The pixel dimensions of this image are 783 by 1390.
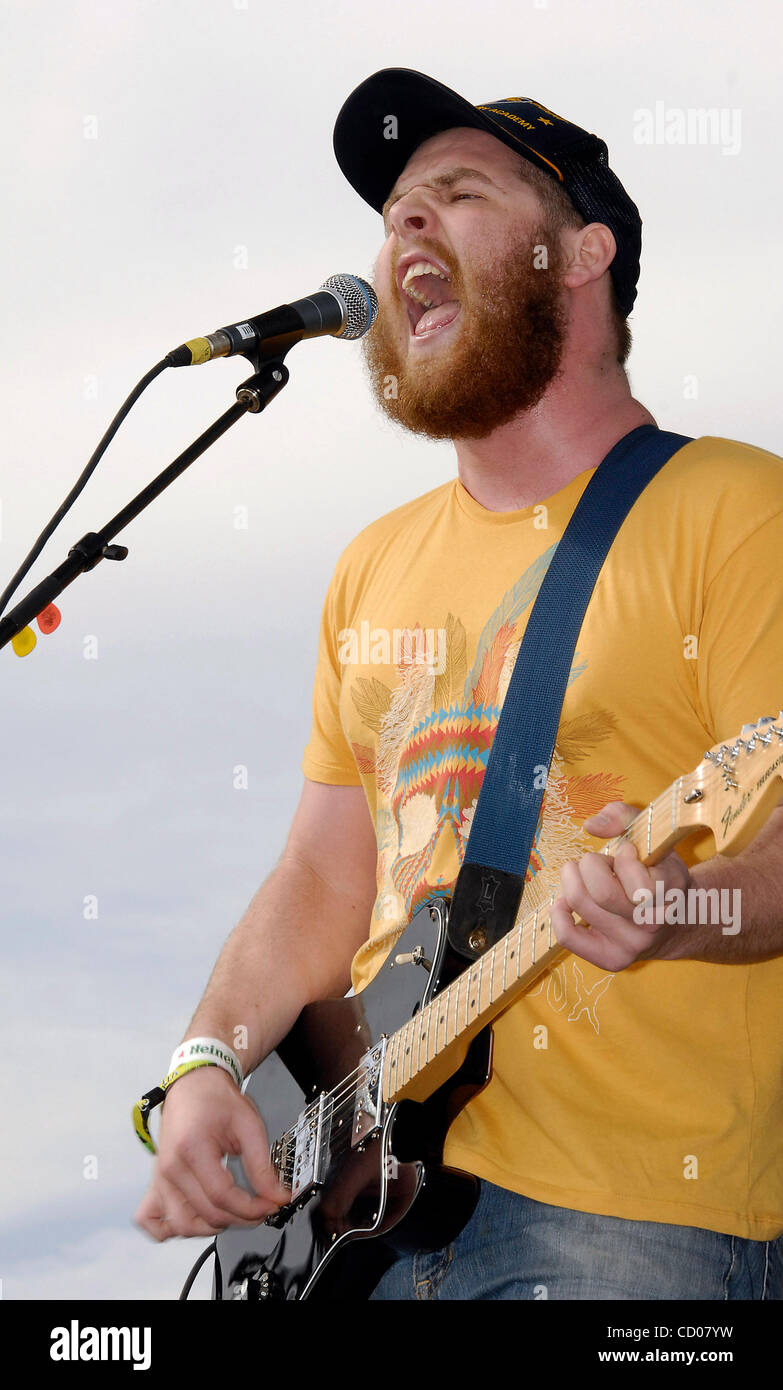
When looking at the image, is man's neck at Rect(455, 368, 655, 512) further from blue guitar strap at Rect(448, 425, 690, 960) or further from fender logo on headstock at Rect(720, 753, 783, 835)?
fender logo on headstock at Rect(720, 753, 783, 835)

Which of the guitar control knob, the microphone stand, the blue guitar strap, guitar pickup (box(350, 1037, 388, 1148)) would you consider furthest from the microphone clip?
the guitar control knob

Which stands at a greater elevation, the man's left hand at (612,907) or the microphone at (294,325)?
the microphone at (294,325)

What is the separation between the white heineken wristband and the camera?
203cm

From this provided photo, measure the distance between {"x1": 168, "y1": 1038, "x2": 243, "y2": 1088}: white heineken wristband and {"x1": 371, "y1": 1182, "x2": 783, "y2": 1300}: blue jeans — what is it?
1.36 feet

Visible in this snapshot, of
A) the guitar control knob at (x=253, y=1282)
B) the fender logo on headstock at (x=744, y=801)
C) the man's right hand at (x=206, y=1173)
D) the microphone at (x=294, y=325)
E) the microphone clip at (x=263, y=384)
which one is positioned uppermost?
the microphone at (x=294, y=325)

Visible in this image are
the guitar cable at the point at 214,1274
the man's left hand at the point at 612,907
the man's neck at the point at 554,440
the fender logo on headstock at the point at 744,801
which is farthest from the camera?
the man's neck at the point at 554,440

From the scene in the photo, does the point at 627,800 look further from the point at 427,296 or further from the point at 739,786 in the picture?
the point at 427,296

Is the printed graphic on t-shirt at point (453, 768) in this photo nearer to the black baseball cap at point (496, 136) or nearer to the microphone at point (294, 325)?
the microphone at point (294, 325)

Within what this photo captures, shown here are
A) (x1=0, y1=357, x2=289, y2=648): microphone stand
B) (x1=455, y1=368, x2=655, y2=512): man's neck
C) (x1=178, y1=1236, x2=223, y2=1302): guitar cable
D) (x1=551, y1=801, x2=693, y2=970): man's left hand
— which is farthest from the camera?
(x1=455, y1=368, x2=655, y2=512): man's neck

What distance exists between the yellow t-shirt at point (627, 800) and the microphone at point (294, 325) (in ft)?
1.43

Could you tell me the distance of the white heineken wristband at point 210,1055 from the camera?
2.03 metres

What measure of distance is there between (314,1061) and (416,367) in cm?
106

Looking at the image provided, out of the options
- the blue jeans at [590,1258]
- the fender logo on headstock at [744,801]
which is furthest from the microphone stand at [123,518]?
the blue jeans at [590,1258]

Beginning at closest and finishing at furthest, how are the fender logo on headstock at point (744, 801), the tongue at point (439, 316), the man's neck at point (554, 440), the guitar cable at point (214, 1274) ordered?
1. the fender logo on headstock at point (744, 801)
2. the guitar cable at point (214, 1274)
3. the man's neck at point (554, 440)
4. the tongue at point (439, 316)
